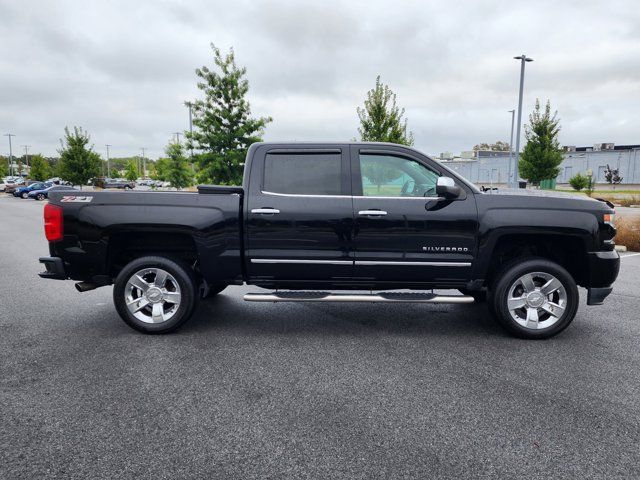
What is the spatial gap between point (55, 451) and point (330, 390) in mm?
1854

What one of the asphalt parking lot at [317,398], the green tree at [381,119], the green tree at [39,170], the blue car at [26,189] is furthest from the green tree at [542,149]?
the green tree at [39,170]

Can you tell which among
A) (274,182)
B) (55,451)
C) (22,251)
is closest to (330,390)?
(55,451)

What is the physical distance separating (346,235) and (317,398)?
1.86m

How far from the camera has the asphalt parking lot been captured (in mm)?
2824

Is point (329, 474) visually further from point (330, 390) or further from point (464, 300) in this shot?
point (464, 300)

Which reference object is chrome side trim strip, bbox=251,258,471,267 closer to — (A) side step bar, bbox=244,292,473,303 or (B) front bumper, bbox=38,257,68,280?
(A) side step bar, bbox=244,292,473,303

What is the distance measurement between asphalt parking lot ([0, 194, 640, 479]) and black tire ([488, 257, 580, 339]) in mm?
150

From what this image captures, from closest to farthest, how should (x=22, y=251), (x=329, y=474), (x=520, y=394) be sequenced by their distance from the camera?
(x=329, y=474) → (x=520, y=394) → (x=22, y=251)

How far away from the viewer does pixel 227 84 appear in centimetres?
2089

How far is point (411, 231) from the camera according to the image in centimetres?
501

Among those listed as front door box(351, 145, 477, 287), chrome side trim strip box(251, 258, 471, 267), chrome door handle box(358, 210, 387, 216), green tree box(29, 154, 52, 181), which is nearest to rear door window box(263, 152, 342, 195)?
front door box(351, 145, 477, 287)

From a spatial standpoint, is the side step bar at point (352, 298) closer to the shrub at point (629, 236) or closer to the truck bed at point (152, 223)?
the truck bed at point (152, 223)

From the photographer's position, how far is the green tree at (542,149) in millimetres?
31469

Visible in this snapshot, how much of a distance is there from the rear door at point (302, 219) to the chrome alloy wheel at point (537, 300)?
171 cm
